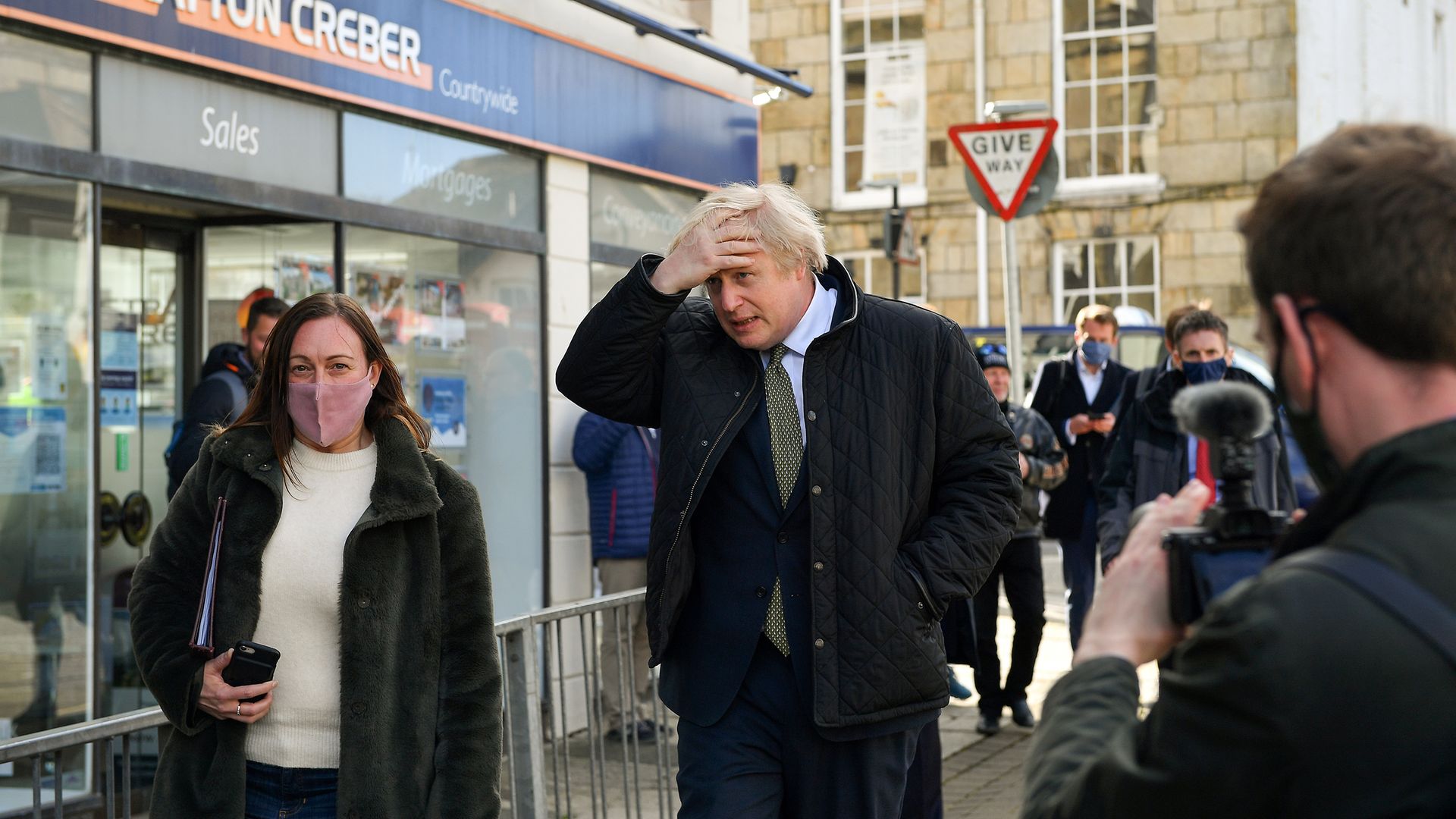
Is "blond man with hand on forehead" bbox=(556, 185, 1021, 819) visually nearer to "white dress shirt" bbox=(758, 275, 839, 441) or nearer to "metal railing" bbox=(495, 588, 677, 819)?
"white dress shirt" bbox=(758, 275, 839, 441)

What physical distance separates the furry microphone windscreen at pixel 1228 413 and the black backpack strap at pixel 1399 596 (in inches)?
12.6

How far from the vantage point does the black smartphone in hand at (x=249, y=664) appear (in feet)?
11.1

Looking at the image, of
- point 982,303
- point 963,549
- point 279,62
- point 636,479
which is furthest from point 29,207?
point 982,303

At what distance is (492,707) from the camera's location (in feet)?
11.9

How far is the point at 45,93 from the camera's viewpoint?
235 inches

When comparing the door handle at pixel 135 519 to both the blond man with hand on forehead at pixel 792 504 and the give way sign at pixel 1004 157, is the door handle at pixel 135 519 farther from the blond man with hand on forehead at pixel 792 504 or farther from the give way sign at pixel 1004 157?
the give way sign at pixel 1004 157

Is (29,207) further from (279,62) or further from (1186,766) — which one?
(1186,766)

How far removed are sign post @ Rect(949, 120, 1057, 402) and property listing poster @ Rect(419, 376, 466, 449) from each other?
3774 millimetres

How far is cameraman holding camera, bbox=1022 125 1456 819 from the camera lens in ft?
Answer: 4.71

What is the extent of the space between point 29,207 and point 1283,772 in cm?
596

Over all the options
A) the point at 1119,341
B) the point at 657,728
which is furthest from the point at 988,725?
the point at 1119,341

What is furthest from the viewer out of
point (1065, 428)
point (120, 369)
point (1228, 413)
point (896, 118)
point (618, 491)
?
point (896, 118)

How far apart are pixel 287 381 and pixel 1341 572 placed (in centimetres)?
274

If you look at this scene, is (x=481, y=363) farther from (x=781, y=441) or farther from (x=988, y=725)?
(x=781, y=441)
